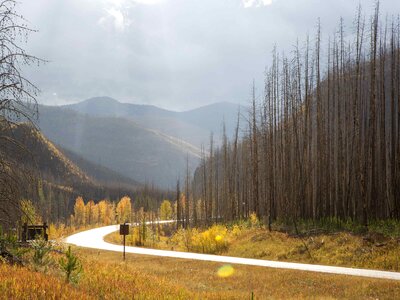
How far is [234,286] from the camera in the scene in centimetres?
1362

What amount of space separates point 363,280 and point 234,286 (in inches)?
177

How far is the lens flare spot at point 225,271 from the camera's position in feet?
53.4

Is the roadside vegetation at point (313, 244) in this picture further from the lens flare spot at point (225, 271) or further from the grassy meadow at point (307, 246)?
the lens flare spot at point (225, 271)

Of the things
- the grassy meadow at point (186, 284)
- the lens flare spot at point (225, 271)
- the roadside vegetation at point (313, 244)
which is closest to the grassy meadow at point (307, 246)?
the roadside vegetation at point (313, 244)

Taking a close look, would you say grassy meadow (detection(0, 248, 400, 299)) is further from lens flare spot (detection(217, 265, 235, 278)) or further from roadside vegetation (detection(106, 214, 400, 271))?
roadside vegetation (detection(106, 214, 400, 271))

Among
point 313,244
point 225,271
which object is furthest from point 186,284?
point 313,244

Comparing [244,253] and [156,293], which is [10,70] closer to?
[156,293]

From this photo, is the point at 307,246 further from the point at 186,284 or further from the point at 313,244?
the point at 186,284

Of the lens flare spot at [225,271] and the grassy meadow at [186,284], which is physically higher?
the grassy meadow at [186,284]

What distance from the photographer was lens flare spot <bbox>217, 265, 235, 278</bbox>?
16.3 m

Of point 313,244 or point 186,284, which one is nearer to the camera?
point 186,284

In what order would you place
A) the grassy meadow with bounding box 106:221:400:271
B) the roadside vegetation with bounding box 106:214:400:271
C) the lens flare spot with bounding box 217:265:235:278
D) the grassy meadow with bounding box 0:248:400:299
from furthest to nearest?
the roadside vegetation with bounding box 106:214:400:271
the grassy meadow with bounding box 106:221:400:271
the lens flare spot with bounding box 217:265:235:278
the grassy meadow with bounding box 0:248:400:299

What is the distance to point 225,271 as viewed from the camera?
1769cm

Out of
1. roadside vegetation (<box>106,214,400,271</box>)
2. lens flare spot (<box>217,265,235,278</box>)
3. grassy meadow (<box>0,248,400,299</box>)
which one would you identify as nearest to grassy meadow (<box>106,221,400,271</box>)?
roadside vegetation (<box>106,214,400,271</box>)
